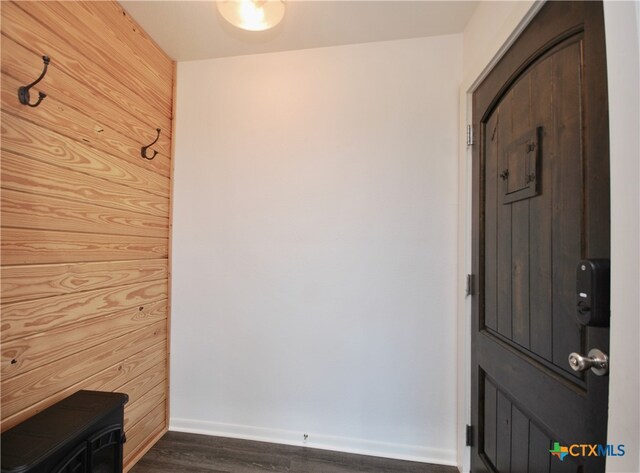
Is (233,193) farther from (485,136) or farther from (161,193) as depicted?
(485,136)

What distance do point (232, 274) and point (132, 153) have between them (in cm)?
92

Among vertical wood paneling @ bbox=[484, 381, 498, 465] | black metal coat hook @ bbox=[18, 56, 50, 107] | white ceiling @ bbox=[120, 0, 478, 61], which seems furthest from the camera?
white ceiling @ bbox=[120, 0, 478, 61]

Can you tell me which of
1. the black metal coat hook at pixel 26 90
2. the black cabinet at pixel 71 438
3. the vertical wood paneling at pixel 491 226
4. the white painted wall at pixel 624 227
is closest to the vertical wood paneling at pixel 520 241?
the vertical wood paneling at pixel 491 226

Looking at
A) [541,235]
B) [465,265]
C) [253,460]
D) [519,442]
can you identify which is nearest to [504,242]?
[541,235]

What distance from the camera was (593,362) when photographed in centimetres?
72

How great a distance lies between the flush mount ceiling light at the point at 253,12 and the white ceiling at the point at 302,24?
1.00ft

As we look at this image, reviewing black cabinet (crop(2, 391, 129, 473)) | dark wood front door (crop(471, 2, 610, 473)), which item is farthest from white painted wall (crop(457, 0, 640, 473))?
black cabinet (crop(2, 391, 129, 473))

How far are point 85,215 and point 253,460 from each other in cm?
163

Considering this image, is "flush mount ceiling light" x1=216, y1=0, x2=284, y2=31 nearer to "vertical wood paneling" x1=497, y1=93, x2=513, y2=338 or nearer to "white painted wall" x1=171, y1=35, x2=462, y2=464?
"white painted wall" x1=171, y1=35, x2=462, y2=464

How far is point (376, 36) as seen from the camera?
1.72 m

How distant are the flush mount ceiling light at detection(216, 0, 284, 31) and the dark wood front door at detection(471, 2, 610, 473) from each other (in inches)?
41.3

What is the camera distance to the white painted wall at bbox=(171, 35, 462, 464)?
1.70 m

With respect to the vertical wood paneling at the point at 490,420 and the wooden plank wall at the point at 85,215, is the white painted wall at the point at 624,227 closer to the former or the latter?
the vertical wood paneling at the point at 490,420

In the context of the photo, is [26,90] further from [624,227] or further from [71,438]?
[624,227]
